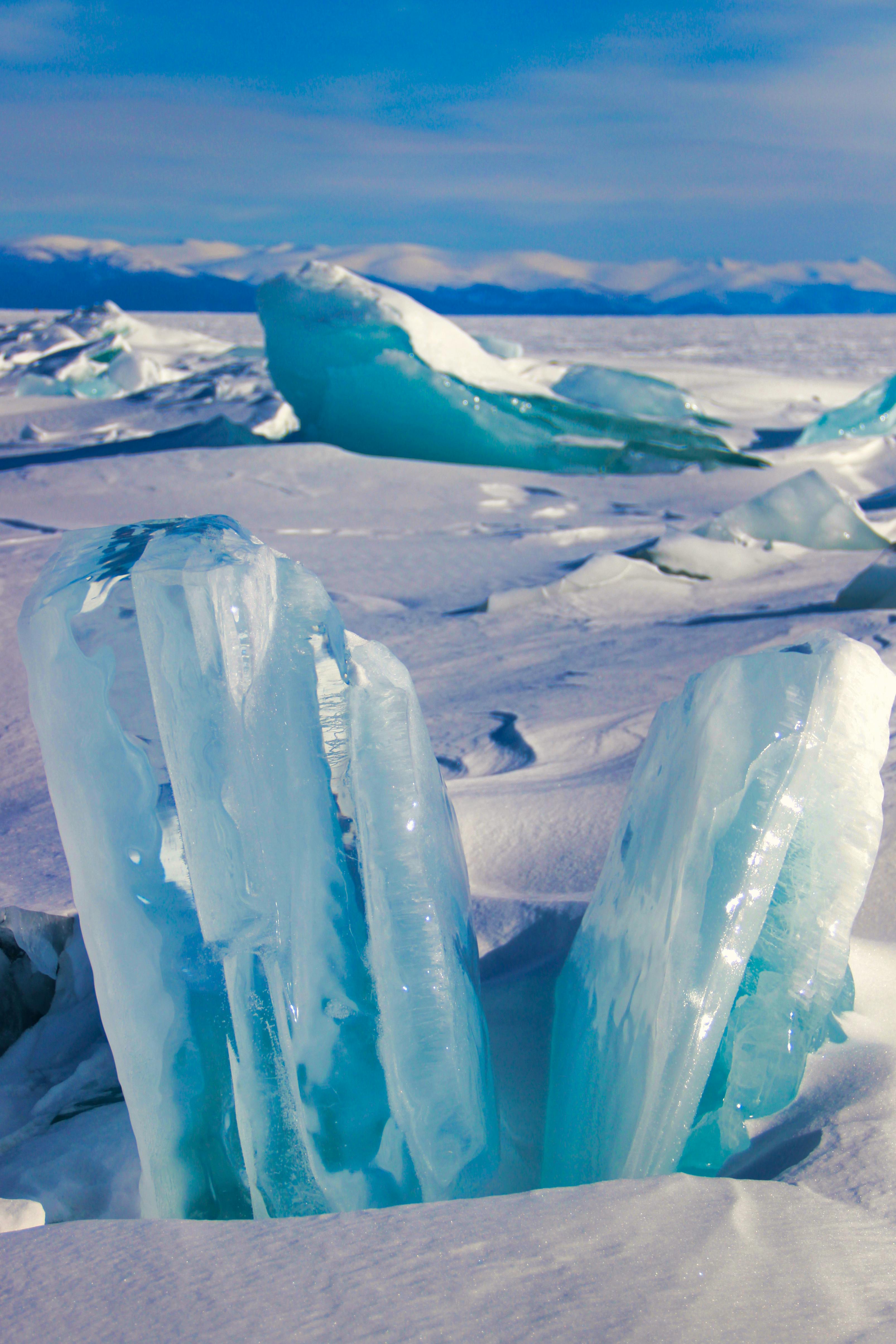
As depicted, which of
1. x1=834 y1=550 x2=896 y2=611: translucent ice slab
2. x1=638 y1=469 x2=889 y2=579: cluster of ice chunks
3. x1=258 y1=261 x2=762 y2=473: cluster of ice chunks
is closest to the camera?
x1=834 y1=550 x2=896 y2=611: translucent ice slab

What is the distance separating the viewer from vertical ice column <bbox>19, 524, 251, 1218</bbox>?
0.77 m

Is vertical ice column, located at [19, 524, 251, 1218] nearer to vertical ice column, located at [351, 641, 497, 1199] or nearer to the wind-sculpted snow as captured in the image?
vertical ice column, located at [351, 641, 497, 1199]

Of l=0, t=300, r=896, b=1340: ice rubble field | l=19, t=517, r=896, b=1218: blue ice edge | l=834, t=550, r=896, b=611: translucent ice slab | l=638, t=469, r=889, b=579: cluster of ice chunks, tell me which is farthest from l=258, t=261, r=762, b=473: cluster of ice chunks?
l=19, t=517, r=896, b=1218: blue ice edge

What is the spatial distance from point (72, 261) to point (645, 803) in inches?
1590

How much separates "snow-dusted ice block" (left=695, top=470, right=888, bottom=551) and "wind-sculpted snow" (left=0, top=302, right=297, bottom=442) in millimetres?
2723

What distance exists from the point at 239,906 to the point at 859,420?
6.03 metres

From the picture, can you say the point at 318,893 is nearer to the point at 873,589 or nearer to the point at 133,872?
the point at 133,872

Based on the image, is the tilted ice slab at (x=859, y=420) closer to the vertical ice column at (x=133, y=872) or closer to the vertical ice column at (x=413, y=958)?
the vertical ice column at (x=413, y=958)

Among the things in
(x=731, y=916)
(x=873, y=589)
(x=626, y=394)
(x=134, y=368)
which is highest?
(x=134, y=368)

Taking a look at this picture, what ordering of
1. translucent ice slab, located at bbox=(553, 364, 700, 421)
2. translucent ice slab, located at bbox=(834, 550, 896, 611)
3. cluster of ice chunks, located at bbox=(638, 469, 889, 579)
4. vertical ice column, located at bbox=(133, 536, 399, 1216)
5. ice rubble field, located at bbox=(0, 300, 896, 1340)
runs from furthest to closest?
translucent ice slab, located at bbox=(553, 364, 700, 421)
cluster of ice chunks, located at bbox=(638, 469, 889, 579)
translucent ice slab, located at bbox=(834, 550, 896, 611)
vertical ice column, located at bbox=(133, 536, 399, 1216)
ice rubble field, located at bbox=(0, 300, 896, 1340)

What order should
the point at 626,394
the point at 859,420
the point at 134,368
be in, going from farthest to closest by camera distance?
1. the point at 134,368
2. the point at 626,394
3. the point at 859,420

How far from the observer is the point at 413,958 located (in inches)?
31.5

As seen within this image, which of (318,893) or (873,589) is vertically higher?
(318,893)

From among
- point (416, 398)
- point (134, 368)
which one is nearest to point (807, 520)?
point (416, 398)
